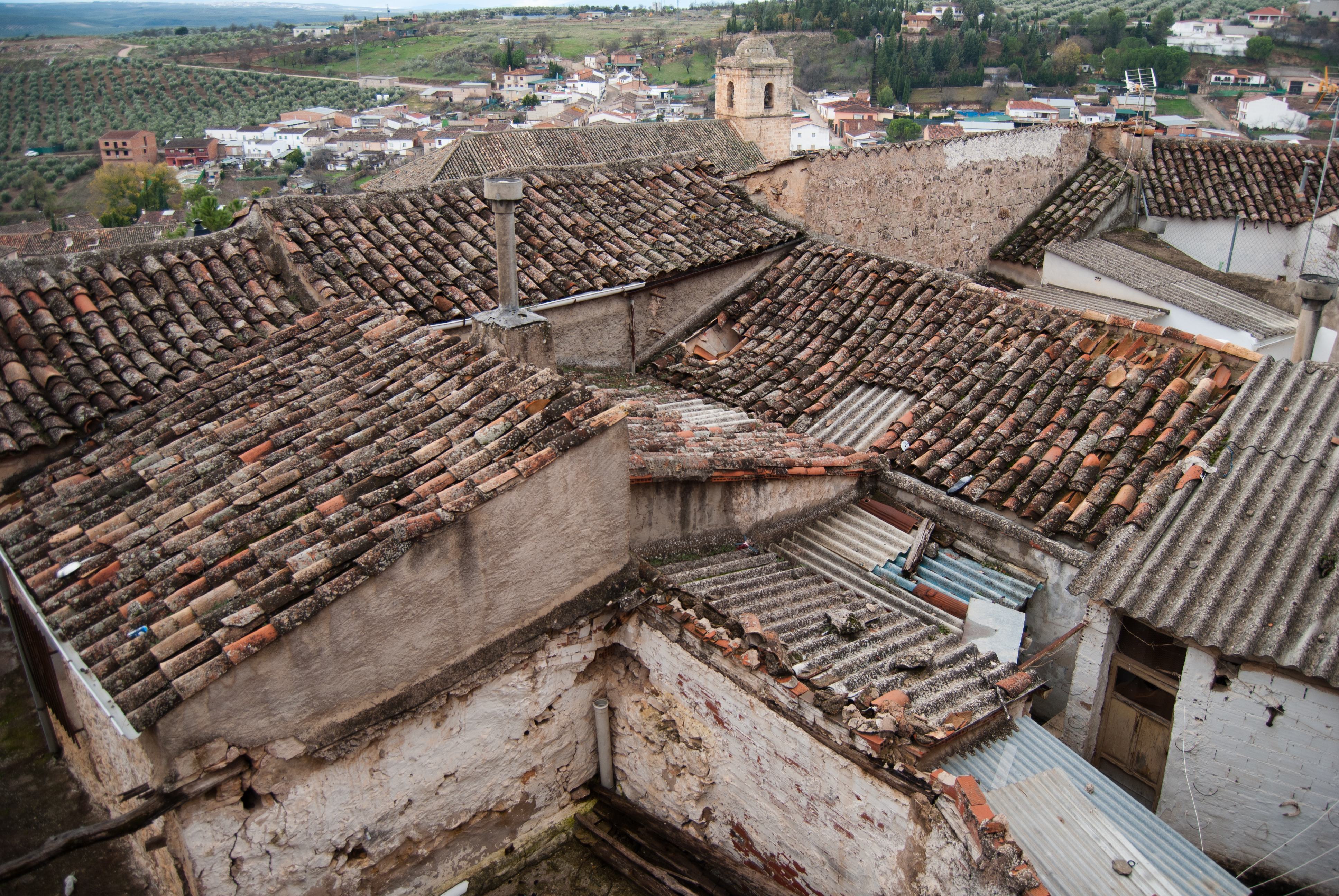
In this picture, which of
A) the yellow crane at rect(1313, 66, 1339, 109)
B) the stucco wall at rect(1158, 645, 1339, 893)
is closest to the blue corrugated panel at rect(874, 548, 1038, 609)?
the stucco wall at rect(1158, 645, 1339, 893)

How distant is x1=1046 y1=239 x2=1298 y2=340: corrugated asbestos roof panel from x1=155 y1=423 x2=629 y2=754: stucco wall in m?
9.36

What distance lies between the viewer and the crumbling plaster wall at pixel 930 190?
1173 centimetres

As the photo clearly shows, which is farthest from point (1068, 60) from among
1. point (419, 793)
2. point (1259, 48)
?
point (419, 793)

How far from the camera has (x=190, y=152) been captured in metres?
81.4

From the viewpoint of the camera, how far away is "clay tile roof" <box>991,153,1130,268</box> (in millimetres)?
14070

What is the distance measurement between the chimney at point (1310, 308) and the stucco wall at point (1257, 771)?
3655 mm

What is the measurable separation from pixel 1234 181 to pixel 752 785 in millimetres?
15678

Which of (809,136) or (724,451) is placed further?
(809,136)

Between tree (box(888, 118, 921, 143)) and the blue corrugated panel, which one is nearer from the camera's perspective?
the blue corrugated panel

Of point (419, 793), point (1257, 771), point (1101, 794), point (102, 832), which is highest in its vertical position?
point (102, 832)

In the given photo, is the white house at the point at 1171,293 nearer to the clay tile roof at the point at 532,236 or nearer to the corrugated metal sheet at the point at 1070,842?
the clay tile roof at the point at 532,236

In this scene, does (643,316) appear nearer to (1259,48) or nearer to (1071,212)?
(1071,212)

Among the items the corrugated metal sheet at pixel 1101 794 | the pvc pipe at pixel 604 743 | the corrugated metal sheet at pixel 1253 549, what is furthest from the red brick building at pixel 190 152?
the corrugated metal sheet at pixel 1101 794

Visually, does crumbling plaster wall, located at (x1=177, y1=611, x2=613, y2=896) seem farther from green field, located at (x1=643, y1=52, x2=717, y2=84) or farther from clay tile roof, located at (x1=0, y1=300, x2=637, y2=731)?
green field, located at (x1=643, y1=52, x2=717, y2=84)
